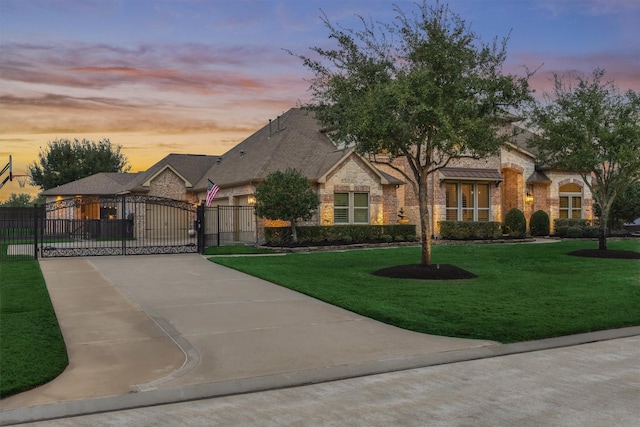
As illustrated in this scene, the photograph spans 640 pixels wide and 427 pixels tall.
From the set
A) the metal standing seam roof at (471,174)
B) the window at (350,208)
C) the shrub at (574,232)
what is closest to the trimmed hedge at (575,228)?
the shrub at (574,232)

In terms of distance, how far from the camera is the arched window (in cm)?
3566

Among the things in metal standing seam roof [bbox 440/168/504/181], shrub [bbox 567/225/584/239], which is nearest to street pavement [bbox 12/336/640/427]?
metal standing seam roof [bbox 440/168/504/181]

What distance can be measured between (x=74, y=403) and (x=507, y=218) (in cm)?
2944

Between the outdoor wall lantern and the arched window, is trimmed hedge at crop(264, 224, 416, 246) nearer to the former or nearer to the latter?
the outdoor wall lantern

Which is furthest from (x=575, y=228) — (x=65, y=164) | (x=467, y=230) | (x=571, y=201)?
(x=65, y=164)

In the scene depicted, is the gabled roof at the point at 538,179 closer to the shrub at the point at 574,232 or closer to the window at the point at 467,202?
the shrub at the point at 574,232

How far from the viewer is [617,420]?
208 inches

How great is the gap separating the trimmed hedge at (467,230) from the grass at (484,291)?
6.93 m

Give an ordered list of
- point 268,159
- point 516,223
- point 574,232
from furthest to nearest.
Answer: point 574,232, point 516,223, point 268,159

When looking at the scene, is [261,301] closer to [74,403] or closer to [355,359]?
[355,359]

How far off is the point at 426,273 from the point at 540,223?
20707 millimetres

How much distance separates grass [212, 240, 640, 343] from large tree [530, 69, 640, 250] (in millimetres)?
3761

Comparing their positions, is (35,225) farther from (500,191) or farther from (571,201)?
(571,201)

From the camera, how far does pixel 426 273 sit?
15.5 meters
